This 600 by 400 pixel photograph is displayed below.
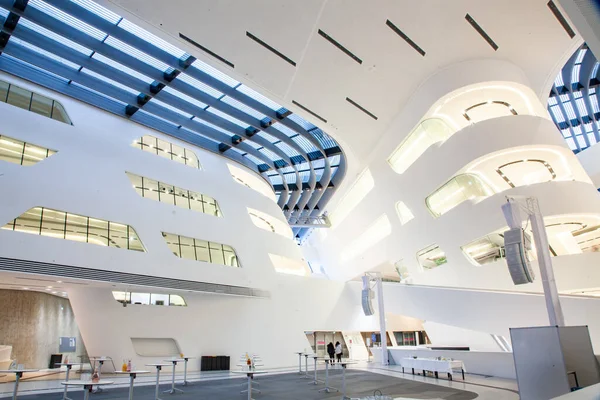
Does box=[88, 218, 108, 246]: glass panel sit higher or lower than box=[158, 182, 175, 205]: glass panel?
lower

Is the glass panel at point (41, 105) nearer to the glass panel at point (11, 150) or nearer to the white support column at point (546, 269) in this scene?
the glass panel at point (11, 150)

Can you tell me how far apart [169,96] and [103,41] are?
13.1ft

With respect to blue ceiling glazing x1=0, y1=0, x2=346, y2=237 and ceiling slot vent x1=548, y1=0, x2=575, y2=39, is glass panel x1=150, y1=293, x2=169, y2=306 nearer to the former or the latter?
blue ceiling glazing x1=0, y1=0, x2=346, y2=237

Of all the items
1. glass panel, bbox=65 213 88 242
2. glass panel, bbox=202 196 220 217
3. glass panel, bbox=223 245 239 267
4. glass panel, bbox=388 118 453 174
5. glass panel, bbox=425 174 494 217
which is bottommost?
glass panel, bbox=223 245 239 267

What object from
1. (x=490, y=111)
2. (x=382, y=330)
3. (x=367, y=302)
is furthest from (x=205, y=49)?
(x=382, y=330)

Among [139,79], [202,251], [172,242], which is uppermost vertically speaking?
[139,79]

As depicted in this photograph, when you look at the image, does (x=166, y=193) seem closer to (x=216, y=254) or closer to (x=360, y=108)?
(x=216, y=254)

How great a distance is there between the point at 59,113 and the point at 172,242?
7663 mm

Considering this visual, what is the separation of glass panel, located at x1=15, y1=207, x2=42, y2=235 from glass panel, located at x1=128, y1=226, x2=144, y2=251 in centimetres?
347

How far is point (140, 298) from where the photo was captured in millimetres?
17469

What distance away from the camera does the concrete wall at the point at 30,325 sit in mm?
17750

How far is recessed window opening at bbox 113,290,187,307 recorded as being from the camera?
16.9m

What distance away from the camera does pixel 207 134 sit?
874 inches

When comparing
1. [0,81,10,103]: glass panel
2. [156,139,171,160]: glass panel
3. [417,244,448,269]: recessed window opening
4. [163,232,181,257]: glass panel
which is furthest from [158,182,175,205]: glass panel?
[417,244,448,269]: recessed window opening
